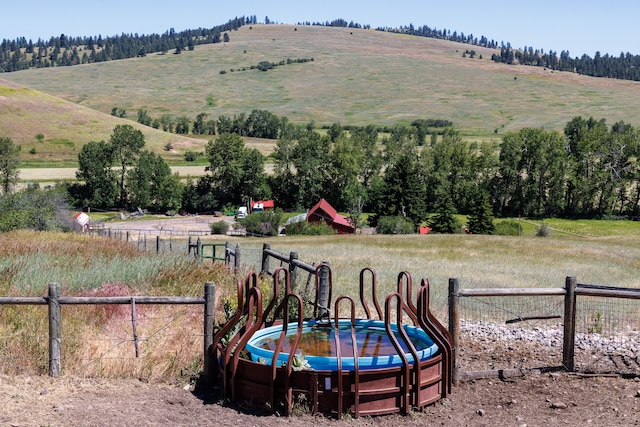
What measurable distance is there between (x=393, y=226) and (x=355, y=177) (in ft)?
86.4

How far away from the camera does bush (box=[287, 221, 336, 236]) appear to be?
71.2m

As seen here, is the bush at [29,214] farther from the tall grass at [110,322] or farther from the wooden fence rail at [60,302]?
the wooden fence rail at [60,302]

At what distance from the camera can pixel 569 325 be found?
10.5m

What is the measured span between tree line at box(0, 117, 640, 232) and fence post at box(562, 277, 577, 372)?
8071 centimetres

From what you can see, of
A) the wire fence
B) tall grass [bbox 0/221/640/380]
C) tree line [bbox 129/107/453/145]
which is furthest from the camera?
tree line [bbox 129/107/453/145]

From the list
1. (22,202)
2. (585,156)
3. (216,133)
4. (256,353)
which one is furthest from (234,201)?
(256,353)

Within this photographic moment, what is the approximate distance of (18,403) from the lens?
8.59 meters

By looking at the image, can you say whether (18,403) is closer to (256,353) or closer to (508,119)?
(256,353)

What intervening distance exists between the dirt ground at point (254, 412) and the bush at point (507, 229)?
6701cm

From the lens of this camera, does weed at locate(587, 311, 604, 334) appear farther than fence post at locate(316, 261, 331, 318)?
Yes

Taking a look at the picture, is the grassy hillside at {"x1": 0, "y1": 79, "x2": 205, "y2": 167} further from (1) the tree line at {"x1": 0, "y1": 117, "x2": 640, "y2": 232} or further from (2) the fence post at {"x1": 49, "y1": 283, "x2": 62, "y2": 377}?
(2) the fence post at {"x1": 49, "y1": 283, "x2": 62, "y2": 377}

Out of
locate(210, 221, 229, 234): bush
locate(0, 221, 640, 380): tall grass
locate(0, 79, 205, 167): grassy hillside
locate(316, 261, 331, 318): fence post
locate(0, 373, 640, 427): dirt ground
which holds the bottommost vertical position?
locate(210, 221, 229, 234): bush

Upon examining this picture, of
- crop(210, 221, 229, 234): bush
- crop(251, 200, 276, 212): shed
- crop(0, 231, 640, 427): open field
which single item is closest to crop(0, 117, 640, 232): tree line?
crop(251, 200, 276, 212): shed

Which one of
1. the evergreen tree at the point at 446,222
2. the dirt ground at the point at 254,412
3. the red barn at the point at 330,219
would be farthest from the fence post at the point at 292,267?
the red barn at the point at 330,219
